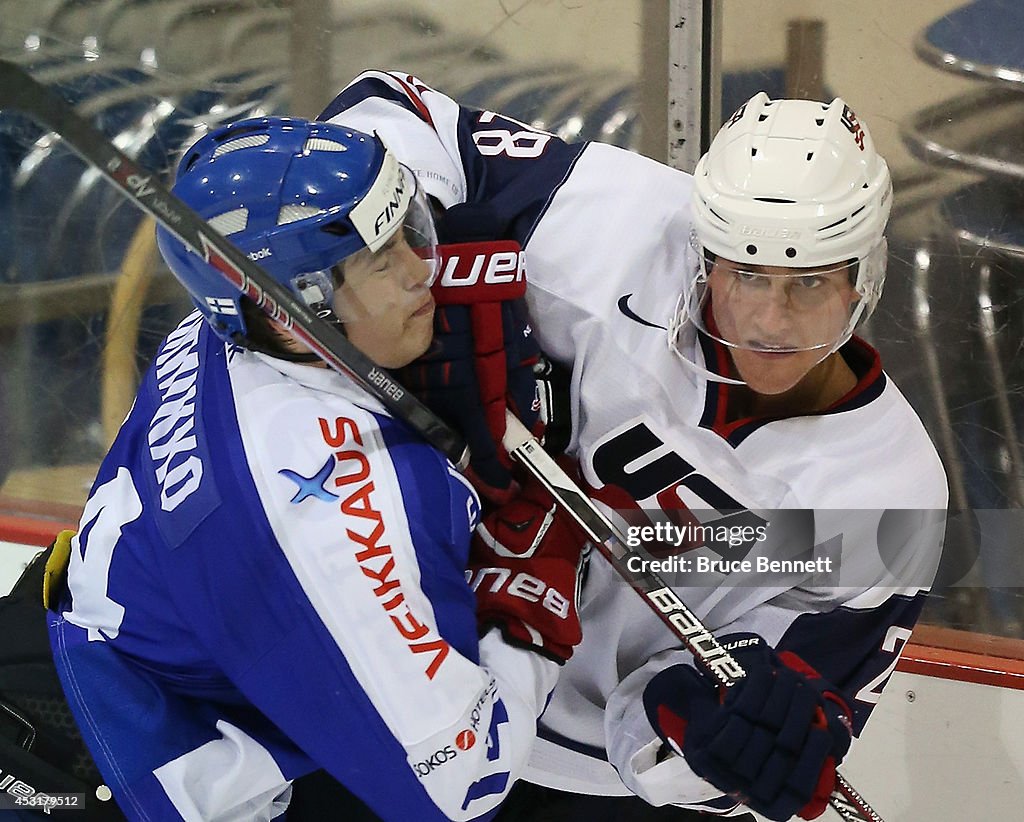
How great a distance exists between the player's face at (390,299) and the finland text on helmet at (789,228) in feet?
1.11

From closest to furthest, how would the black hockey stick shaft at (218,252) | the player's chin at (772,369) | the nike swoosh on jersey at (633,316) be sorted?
1. the black hockey stick shaft at (218,252)
2. the player's chin at (772,369)
3. the nike swoosh on jersey at (633,316)

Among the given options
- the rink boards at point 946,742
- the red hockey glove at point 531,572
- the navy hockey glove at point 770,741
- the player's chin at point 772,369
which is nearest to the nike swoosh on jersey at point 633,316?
the player's chin at point 772,369

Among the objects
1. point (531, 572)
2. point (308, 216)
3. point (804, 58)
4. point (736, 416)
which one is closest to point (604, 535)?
point (531, 572)

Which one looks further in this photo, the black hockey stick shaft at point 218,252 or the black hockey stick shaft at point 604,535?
the black hockey stick shaft at point 604,535

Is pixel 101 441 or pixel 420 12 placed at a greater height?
pixel 420 12

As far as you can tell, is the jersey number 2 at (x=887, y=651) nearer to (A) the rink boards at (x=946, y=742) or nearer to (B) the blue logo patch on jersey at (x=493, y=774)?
(B) the blue logo patch on jersey at (x=493, y=774)

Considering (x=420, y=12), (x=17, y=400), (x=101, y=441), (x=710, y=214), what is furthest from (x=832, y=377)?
(x=17, y=400)

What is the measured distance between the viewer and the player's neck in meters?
1.62

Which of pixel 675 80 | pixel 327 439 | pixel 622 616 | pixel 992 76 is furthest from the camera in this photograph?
pixel 675 80

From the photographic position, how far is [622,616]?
1.81 m

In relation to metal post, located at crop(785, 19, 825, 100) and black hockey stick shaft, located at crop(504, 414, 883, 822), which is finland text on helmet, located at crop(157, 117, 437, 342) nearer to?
black hockey stick shaft, located at crop(504, 414, 883, 822)

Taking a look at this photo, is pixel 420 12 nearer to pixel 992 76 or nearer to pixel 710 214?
pixel 992 76

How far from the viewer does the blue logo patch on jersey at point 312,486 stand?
142 cm

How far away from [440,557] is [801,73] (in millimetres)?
1437
